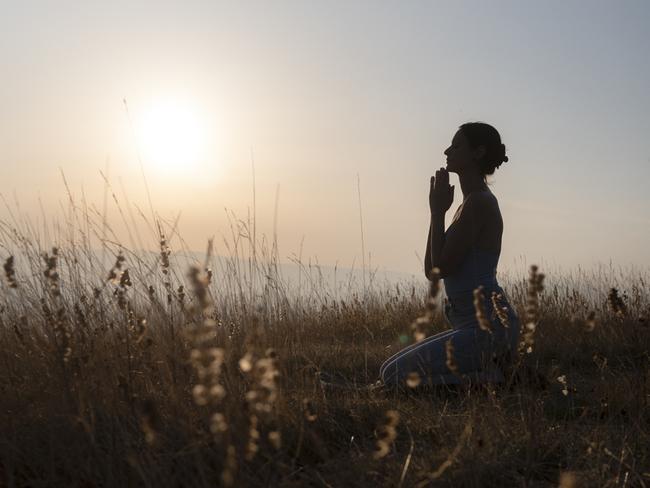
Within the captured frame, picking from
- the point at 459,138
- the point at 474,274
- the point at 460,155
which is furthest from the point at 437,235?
the point at 459,138

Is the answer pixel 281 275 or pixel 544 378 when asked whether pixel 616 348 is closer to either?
pixel 544 378

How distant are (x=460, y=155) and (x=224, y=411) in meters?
2.21

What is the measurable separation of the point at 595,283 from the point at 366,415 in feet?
20.2

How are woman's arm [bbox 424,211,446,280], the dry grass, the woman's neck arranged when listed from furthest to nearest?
the woman's neck, woman's arm [bbox 424,211,446,280], the dry grass

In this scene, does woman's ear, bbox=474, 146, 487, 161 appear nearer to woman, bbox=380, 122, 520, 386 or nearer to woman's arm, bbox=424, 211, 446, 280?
woman, bbox=380, 122, 520, 386

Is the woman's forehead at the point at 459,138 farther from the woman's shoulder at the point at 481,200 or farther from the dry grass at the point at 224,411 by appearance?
the dry grass at the point at 224,411

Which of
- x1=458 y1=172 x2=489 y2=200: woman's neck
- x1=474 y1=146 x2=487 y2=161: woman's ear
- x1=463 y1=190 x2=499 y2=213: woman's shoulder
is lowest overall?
x1=463 y1=190 x2=499 y2=213: woman's shoulder

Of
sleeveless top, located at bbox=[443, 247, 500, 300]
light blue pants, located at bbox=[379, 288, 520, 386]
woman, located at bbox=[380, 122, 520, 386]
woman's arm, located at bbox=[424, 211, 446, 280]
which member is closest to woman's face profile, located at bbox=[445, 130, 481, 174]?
woman, located at bbox=[380, 122, 520, 386]

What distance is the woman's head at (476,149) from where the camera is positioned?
3.63 metres

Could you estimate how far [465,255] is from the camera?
139 inches

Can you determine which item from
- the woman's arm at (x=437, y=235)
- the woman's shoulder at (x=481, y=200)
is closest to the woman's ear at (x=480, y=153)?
the woman's shoulder at (x=481, y=200)

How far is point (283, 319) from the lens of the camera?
14.4 ft

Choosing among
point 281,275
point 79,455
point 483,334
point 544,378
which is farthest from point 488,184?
point 79,455

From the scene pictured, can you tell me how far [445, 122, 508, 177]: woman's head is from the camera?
363 cm
